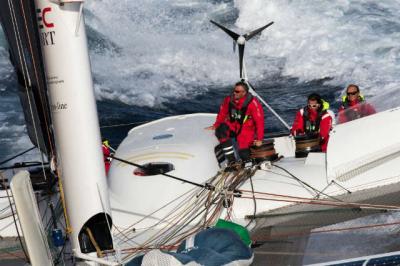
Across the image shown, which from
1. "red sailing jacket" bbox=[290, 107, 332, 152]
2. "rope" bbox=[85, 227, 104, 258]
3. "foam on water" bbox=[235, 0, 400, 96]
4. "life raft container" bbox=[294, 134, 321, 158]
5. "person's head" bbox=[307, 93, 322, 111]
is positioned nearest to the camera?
"rope" bbox=[85, 227, 104, 258]

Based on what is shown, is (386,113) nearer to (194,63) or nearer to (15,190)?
(15,190)

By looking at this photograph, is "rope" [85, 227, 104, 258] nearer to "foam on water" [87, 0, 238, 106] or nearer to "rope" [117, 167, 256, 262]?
"rope" [117, 167, 256, 262]

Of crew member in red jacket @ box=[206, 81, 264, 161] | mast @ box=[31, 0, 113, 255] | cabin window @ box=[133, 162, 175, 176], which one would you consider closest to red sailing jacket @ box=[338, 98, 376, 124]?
crew member in red jacket @ box=[206, 81, 264, 161]

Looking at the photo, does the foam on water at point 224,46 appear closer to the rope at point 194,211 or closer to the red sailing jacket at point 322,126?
the red sailing jacket at point 322,126

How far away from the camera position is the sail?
470 cm

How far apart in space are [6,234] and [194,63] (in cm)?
1076

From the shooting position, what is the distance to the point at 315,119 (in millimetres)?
6191

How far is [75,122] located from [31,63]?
133 centimetres

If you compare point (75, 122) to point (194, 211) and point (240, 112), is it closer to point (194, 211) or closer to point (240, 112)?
point (194, 211)

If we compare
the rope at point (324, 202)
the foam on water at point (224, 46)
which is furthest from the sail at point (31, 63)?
the foam on water at point (224, 46)

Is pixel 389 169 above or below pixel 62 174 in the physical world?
below

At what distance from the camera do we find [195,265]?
3.58 m

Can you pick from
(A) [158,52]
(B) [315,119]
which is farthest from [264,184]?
(A) [158,52]

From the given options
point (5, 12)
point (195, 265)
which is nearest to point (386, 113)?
point (195, 265)
